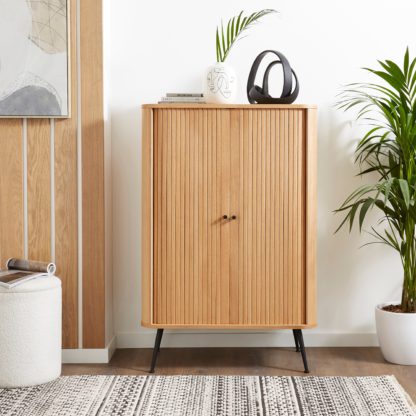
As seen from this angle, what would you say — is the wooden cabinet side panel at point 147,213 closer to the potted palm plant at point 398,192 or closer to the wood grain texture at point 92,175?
the wood grain texture at point 92,175

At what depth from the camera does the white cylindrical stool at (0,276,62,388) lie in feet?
7.95

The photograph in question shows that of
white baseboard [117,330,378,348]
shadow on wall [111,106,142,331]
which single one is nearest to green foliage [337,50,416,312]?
white baseboard [117,330,378,348]

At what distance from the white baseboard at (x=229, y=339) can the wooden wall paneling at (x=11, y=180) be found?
0.76m

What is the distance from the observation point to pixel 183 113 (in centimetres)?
256

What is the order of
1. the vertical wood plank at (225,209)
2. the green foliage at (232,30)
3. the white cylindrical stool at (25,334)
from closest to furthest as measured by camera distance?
the white cylindrical stool at (25,334)
the vertical wood plank at (225,209)
the green foliage at (232,30)

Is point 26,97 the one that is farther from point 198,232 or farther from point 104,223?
point 198,232

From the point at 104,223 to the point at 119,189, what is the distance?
278 millimetres

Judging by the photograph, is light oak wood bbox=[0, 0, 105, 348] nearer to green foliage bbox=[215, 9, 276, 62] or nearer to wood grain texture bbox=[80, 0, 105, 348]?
wood grain texture bbox=[80, 0, 105, 348]

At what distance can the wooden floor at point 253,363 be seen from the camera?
2.64 m

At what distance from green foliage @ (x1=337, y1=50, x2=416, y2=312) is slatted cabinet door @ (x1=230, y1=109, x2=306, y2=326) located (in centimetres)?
28

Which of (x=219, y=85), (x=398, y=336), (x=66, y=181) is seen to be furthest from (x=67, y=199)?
(x=398, y=336)

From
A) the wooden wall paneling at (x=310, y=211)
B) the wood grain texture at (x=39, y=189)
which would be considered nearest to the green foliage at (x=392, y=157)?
the wooden wall paneling at (x=310, y=211)

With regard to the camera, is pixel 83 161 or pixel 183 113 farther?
pixel 83 161

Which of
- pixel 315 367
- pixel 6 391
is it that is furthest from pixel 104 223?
pixel 315 367
